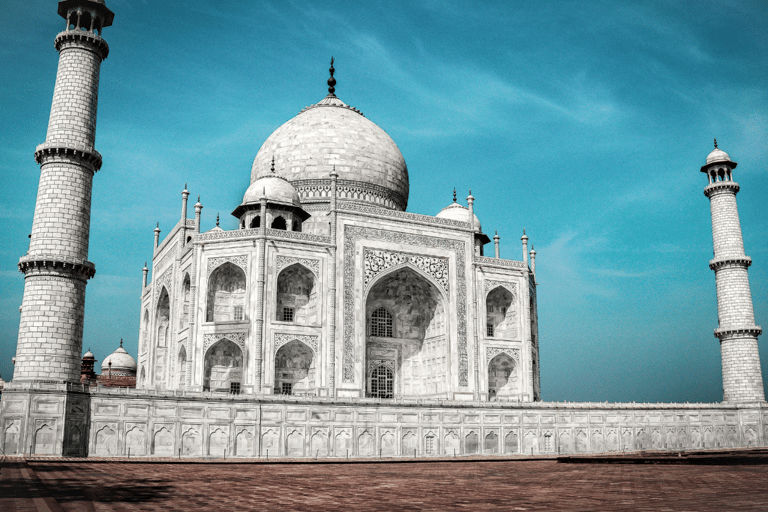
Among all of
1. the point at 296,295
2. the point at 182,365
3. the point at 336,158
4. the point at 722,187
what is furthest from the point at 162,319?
the point at 722,187

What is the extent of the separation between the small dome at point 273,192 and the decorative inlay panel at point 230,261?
3020mm

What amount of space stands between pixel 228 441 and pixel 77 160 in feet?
28.2

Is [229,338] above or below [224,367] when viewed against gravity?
above

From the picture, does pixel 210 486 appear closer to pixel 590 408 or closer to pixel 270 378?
pixel 270 378

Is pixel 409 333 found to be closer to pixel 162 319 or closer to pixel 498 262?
pixel 498 262

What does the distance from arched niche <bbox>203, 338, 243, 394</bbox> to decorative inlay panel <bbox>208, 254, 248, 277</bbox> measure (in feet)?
8.75

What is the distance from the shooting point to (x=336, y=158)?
105ft

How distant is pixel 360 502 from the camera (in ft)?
22.0

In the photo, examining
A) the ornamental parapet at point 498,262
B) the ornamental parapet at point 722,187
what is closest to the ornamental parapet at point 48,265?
the ornamental parapet at point 498,262

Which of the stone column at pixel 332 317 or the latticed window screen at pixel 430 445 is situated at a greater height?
the stone column at pixel 332 317

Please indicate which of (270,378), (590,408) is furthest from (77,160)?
(590,408)

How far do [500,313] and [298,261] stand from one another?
9599mm

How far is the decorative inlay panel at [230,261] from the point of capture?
24891mm

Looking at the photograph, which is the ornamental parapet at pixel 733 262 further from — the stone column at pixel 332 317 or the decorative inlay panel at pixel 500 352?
the stone column at pixel 332 317
